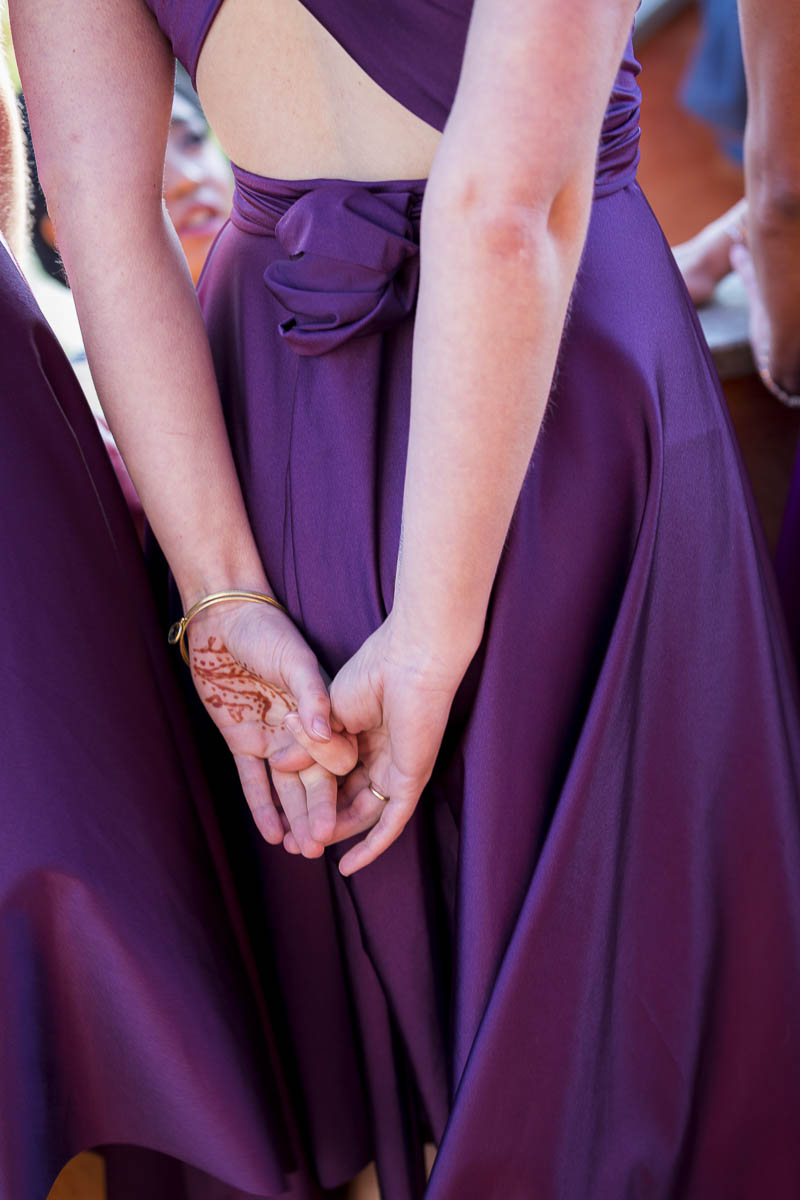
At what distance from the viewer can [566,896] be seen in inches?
32.2

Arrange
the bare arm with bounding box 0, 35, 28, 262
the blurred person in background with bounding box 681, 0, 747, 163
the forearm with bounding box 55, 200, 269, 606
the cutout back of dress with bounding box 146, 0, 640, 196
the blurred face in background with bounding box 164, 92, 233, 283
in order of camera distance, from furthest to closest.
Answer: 1. the blurred person in background with bounding box 681, 0, 747, 163
2. the blurred face in background with bounding box 164, 92, 233, 283
3. the bare arm with bounding box 0, 35, 28, 262
4. the forearm with bounding box 55, 200, 269, 606
5. the cutout back of dress with bounding box 146, 0, 640, 196

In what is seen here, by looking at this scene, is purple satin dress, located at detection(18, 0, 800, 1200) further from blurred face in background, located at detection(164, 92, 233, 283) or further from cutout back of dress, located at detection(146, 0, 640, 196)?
blurred face in background, located at detection(164, 92, 233, 283)

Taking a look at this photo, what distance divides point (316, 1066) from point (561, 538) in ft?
1.74

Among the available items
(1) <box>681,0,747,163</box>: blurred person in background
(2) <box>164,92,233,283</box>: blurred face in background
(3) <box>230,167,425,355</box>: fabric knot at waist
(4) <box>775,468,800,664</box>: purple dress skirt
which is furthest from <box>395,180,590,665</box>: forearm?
(1) <box>681,0,747,163</box>: blurred person in background

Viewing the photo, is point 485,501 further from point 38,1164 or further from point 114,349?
point 38,1164

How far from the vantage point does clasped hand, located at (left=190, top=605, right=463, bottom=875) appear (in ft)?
2.60

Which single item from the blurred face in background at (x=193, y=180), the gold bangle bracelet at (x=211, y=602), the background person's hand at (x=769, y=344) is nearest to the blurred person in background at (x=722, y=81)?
the blurred face in background at (x=193, y=180)

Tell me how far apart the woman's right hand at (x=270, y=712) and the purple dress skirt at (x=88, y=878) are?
2.1 inches

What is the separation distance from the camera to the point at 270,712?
0.90m

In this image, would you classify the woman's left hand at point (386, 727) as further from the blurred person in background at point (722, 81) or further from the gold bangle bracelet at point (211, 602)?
the blurred person in background at point (722, 81)

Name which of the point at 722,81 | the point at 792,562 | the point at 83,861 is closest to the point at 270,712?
the point at 83,861

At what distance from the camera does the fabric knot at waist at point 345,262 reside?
2.60 ft

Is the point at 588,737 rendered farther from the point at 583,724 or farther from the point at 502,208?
the point at 502,208

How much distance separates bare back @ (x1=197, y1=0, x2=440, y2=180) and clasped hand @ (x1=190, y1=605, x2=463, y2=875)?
1.12 feet
